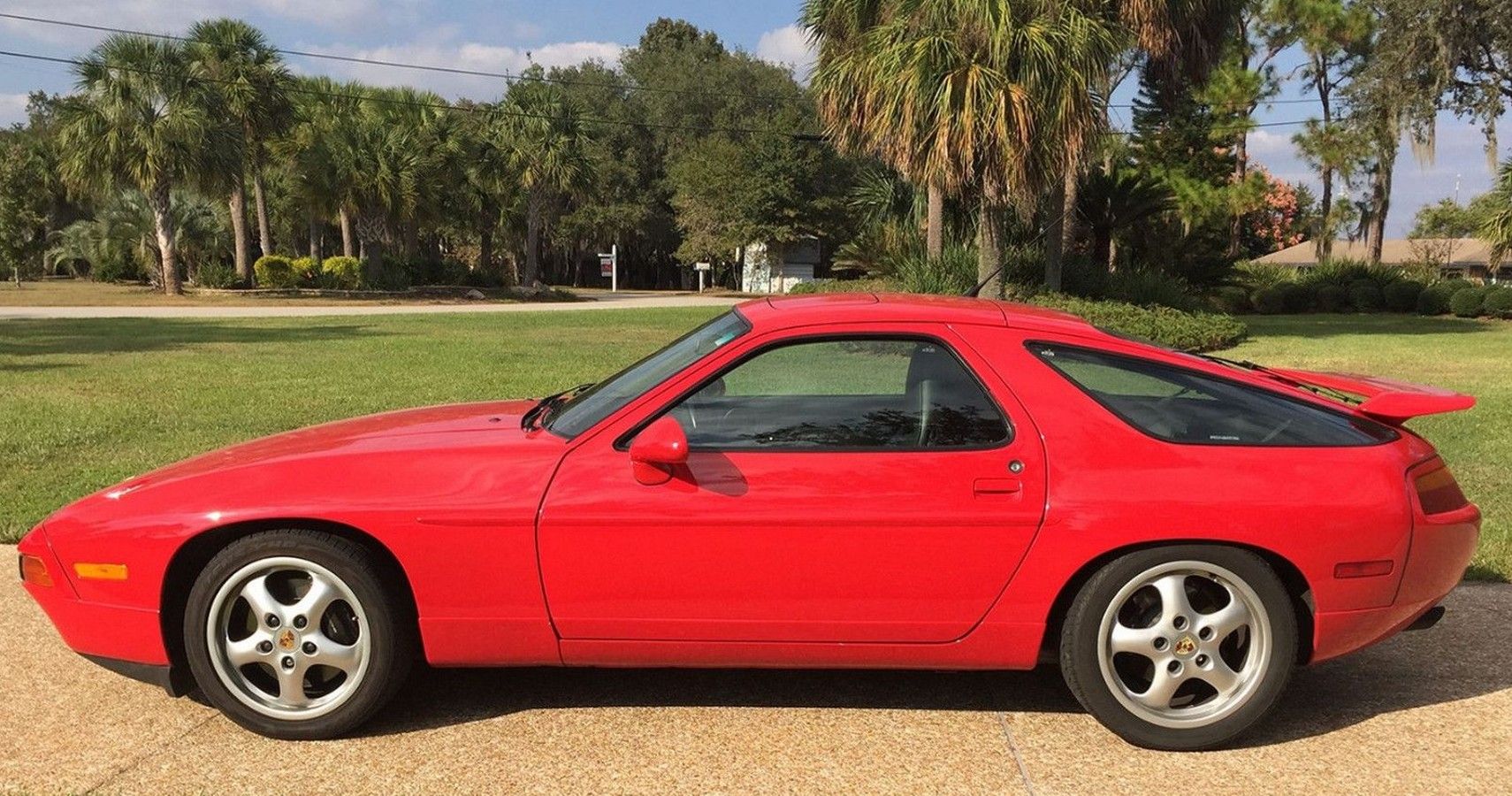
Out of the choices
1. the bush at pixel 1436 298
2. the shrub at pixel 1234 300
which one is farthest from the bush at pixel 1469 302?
the shrub at pixel 1234 300

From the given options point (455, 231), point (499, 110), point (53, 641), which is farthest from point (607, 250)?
point (53, 641)

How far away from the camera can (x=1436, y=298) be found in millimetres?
30766

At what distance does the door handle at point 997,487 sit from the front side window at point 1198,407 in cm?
40

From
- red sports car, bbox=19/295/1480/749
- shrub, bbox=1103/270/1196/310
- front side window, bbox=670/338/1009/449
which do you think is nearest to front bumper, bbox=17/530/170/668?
red sports car, bbox=19/295/1480/749

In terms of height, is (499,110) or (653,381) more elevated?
(499,110)

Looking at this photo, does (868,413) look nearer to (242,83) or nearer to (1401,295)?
(1401,295)

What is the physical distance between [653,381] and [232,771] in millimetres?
1686

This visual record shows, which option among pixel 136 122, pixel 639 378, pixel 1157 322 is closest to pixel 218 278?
pixel 136 122

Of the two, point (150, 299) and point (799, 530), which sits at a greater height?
point (799, 530)

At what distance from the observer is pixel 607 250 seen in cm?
7206

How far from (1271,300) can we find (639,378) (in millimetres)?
32381

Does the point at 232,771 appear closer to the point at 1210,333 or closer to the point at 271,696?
the point at 271,696

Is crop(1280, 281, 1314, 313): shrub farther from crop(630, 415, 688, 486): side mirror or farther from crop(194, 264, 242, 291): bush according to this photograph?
crop(194, 264, 242, 291): bush

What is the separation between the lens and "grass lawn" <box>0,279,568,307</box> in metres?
33.9
